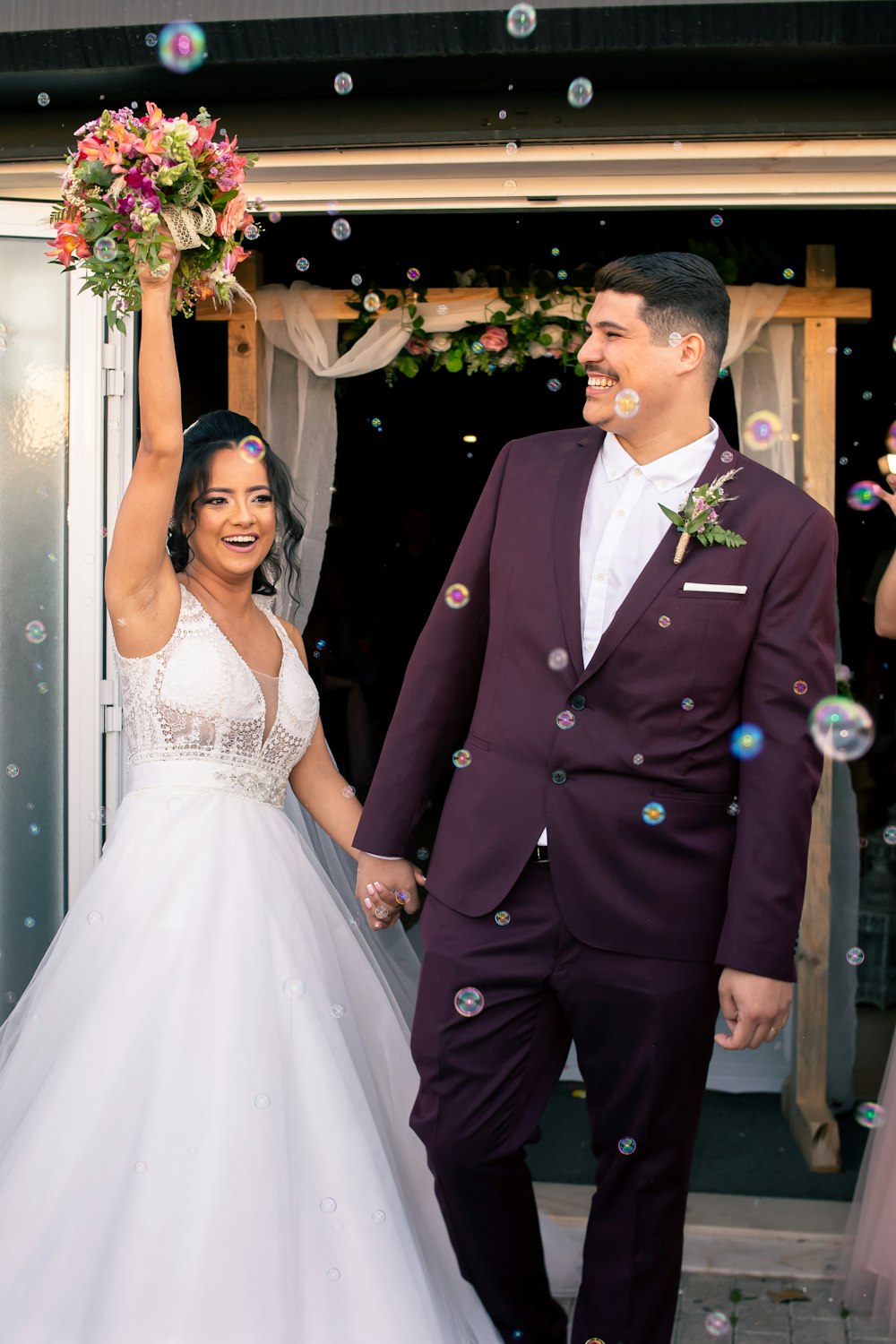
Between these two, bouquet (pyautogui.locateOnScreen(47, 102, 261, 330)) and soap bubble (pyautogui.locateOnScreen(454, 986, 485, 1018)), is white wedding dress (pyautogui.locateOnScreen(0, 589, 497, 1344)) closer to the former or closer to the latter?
soap bubble (pyautogui.locateOnScreen(454, 986, 485, 1018))

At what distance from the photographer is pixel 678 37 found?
3324mm

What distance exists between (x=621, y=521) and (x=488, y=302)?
8.62 ft

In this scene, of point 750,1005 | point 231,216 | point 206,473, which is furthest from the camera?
point 206,473

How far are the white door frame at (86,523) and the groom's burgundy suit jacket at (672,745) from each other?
5.24 feet

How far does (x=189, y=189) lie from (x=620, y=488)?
115cm

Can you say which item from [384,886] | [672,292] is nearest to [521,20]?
A: [672,292]

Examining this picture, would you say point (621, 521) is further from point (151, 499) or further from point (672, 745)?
point (151, 499)

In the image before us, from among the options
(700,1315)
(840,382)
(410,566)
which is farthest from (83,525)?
(840,382)

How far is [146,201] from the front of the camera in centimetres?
289

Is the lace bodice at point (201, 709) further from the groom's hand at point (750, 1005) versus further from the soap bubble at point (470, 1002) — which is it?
the groom's hand at point (750, 1005)

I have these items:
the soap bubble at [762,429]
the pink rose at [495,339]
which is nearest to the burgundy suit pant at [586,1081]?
the soap bubble at [762,429]

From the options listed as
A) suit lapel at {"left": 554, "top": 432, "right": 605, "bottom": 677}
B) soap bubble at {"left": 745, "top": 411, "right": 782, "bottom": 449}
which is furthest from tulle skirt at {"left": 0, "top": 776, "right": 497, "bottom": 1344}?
soap bubble at {"left": 745, "top": 411, "right": 782, "bottom": 449}

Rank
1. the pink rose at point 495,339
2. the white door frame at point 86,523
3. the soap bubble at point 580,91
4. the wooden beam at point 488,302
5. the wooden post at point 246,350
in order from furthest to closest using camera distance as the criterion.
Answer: the pink rose at point 495,339, the wooden post at point 246,350, the wooden beam at point 488,302, the white door frame at point 86,523, the soap bubble at point 580,91

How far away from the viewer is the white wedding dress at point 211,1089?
2.77 metres
